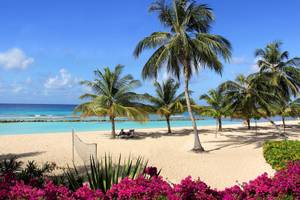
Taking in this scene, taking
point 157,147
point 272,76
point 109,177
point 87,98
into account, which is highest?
point 272,76

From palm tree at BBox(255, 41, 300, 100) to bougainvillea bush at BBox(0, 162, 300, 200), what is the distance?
21.8 m

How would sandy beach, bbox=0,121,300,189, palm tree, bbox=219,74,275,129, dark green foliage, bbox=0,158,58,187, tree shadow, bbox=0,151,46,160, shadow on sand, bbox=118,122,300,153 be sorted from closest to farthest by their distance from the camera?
dark green foliage, bbox=0,158,58,187, sandy beach, bbox=0,121,300,189, tree shadow, bbox=0,151,46,160, shadow on sand, bbox=118,122,300,153, palm tree, bbox=219,74,275,129

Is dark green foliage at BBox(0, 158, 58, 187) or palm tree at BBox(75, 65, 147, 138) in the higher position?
palm tree at BBox(75, 65, 147, 138)

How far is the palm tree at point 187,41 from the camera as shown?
1412 cm

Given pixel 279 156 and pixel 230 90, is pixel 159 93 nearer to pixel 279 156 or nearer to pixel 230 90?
pixel 230 90

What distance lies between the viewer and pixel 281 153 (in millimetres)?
9148

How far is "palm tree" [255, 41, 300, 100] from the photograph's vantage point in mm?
24422

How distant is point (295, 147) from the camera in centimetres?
917

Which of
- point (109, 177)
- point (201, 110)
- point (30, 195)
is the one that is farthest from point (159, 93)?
point (30, 195)

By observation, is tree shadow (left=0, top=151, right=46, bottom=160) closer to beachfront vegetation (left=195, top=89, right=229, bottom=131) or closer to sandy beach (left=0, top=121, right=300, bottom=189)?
sandy beach (left=0, top=121, right=300, bottom=189)

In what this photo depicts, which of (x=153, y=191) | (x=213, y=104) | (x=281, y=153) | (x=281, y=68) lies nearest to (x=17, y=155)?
(x=281, y=153)

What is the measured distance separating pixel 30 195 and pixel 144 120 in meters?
16.3

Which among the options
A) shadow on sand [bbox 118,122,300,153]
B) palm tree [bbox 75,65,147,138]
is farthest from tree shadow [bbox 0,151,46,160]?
shadow on sand [bbox 118,122,300,153]

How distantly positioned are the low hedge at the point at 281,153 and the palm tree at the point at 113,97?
10502mm
